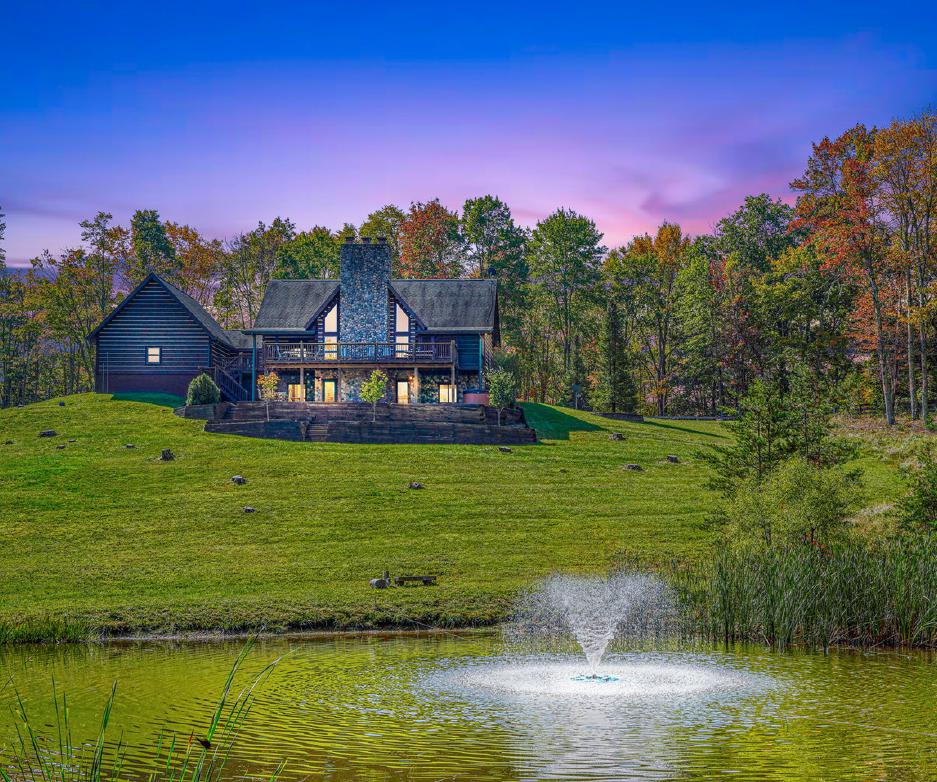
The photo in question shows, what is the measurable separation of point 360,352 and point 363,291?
433 cm

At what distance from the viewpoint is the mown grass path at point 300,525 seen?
23797 mm

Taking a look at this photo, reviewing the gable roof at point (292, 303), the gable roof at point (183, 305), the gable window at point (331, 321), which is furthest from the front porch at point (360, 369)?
the gable roof at point (183, 305)

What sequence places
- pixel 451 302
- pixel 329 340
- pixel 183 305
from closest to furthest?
pixel 329 340
pixel 183 305
pixel 451 302

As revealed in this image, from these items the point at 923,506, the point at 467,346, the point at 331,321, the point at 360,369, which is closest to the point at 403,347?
the point at 360,369

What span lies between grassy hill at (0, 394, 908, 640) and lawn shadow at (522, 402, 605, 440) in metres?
2.93

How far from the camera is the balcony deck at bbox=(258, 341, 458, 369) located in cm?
6094

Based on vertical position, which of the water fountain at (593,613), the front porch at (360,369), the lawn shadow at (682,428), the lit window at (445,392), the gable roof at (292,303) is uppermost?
the gable roof at (292,303)

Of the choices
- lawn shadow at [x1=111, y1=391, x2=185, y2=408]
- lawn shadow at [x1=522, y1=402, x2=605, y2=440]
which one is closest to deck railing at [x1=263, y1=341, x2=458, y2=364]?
lawn shadow at [x1=111, y1=391, x2=185, y2=408]

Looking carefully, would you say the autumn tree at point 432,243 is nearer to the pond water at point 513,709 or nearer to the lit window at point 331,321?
the lit window at point 331,321

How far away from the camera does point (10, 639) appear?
68.6ft

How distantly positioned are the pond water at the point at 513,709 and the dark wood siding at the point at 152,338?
46465mm

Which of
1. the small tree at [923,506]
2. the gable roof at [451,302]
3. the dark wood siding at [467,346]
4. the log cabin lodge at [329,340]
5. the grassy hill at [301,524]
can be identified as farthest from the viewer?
the gable roof at [451,302]

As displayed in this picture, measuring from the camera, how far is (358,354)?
62.6 meters

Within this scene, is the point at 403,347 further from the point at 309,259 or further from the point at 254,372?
the point at 309,259
